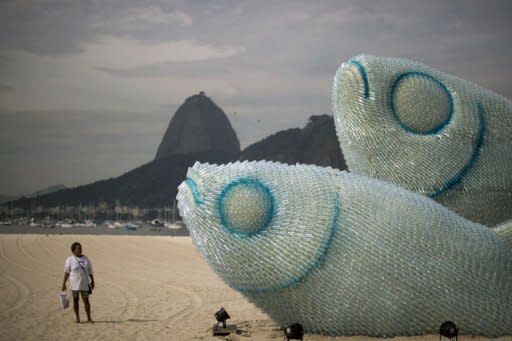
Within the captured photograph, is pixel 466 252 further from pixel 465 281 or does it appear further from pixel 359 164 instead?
pixel 359 164

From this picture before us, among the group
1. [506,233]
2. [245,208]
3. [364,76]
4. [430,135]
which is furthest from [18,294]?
[506,233]

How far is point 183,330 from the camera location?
12.2 meters

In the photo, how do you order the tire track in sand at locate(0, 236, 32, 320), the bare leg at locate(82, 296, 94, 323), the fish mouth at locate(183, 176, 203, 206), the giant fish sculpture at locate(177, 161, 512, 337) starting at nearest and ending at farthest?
the giant fish sculpture at locate(177, 161, 512, 337) → the fish mouth at locate(183, 176, 203, 206) → the bare leg at locate(82, 296, 94, 323) → the tire track in sand at locate(0, 236, 32, 320)

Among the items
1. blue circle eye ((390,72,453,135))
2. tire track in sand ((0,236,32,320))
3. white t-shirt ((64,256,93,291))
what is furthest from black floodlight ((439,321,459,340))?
tire track in sand ((0,236,32,320))

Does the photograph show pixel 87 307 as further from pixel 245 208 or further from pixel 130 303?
pixel 245 208

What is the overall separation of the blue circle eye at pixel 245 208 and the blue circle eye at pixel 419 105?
4.09m

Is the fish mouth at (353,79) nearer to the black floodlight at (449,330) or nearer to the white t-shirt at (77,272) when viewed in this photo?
the black floodlight at (449,330)

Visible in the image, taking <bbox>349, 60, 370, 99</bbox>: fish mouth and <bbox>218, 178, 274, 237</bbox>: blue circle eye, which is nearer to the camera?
<bbox>218, 178, 274, 237</bbox>: blue circle eye

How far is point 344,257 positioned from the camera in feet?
33.4

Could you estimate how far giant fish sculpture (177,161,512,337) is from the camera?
33.3ft

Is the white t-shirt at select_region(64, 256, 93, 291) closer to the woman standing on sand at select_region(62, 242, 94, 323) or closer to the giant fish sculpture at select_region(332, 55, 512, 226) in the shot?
the woman standing on sand at select_region(62, 242, 94, 323)

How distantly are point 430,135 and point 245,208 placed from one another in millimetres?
4796

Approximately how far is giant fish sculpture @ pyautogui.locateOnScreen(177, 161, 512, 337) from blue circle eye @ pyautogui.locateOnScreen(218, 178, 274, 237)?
0.02 m

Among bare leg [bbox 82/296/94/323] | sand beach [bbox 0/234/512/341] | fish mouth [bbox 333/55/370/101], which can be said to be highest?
fish mouth [bbox 333/55/370/101]
